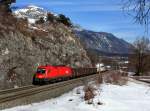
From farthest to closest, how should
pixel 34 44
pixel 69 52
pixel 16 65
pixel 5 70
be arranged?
1. pixel 69 52
2. pixel 34 44
3. pixel 16 65
4. pixel 5 70

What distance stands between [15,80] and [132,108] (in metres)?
27.1

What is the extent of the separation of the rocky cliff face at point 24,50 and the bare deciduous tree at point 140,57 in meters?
69.0

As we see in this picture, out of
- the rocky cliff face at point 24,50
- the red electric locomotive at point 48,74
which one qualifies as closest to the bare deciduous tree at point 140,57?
the rocky cliff face at point 24,50

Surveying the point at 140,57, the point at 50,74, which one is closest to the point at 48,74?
the point at 50,74

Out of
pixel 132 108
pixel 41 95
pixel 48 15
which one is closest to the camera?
pixel 132 108

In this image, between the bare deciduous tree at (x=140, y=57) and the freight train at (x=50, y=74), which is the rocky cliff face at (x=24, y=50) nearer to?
the freight train at (x=50, y=74)

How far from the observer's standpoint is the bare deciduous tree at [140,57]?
431ft

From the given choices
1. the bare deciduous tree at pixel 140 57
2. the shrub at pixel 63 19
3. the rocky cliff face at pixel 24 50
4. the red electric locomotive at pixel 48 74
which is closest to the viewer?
the rocky cliff face at pixel 24 50

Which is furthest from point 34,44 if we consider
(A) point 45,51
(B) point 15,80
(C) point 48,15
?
(C) point 48,15

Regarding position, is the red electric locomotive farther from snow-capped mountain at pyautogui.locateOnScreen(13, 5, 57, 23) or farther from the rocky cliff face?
snow-capped mountain at pyautogui.locateOnScreen(13, 5, 57, 23)

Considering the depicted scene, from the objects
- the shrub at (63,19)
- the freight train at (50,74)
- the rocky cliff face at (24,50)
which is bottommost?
the freight train at (50,74)

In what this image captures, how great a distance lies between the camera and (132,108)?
15891 mm

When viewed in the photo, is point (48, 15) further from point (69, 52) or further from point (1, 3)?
point (1, 3)

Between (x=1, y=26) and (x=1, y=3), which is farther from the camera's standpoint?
(x=1, y=3)
